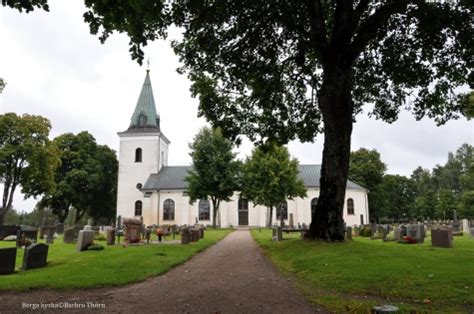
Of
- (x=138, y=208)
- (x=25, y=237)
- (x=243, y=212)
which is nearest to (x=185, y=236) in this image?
(x=25, y=237)

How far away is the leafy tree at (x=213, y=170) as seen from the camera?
38.2 m

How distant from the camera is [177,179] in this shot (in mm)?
50312

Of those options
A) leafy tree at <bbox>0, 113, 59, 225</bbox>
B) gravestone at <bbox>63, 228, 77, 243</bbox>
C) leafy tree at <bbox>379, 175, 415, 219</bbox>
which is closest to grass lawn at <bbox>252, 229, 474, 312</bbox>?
gravestone at <bbox>63, 228, 77, 243</bbox>

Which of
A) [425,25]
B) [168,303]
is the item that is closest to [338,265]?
[168,303]

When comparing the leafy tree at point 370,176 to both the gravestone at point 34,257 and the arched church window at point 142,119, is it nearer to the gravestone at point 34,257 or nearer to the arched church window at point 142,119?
the arched church window at point 142,119

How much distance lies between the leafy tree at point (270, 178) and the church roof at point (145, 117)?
693 inches

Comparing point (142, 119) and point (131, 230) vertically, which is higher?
point (142, 119)

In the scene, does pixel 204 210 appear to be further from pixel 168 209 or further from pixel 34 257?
pixel 34 257

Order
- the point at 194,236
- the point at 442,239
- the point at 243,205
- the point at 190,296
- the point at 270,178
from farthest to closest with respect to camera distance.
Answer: the point at 243,205
the point at 270,178
the point at 194,236
the point at 442,239
the point at 190,296

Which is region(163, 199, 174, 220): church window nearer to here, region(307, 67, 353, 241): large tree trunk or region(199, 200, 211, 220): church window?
region(199, 200, 211, 220): church window

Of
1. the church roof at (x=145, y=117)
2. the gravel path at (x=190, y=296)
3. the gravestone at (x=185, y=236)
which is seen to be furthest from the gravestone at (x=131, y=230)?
the church roof at (x=145, y=117)

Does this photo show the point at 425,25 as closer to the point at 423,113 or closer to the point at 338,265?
the point at 423,113

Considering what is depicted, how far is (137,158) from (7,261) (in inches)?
1639

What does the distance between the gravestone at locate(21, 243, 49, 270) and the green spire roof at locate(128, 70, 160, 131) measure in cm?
4059
